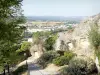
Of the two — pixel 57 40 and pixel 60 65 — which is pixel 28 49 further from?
pixel 60 65

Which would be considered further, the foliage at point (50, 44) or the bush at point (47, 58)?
the foliage at point (50, 44)

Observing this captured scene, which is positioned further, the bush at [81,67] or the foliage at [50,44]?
the foliage at [50,44]

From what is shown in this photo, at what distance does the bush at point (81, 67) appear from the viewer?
803 inches

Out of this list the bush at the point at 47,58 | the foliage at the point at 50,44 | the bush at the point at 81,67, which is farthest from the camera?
the foliage at the point at 50,44

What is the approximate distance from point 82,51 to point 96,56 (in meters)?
4.06

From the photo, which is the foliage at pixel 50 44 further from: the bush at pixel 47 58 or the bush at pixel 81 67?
the bush at pixel 81 67

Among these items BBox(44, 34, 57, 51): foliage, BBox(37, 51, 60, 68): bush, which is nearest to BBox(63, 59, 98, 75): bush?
BBox(37, 51, 60, 68): bush

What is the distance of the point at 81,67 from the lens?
67.8ft

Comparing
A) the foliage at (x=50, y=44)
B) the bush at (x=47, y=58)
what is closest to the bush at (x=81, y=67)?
the bush at (x=47, y=58)

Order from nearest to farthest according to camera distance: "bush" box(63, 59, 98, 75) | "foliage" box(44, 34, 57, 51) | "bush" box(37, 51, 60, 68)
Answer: "bush" box(63, 59, 98, 75) < "bush" box(37, 51, 60, 68) < "foliage" box(44, 34, 57, 51)

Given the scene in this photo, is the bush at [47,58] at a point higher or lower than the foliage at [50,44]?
lower

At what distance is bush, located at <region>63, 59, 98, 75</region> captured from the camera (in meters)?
20.4

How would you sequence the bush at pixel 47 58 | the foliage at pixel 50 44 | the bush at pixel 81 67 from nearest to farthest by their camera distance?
the bush at pixel 81 67 < the bush at pixel 47 58 < the foliage at pixel 50 44

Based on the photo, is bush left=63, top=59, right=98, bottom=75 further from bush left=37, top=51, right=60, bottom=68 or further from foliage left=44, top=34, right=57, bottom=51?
foliage left=44, top=34, right=57, bottom=51
